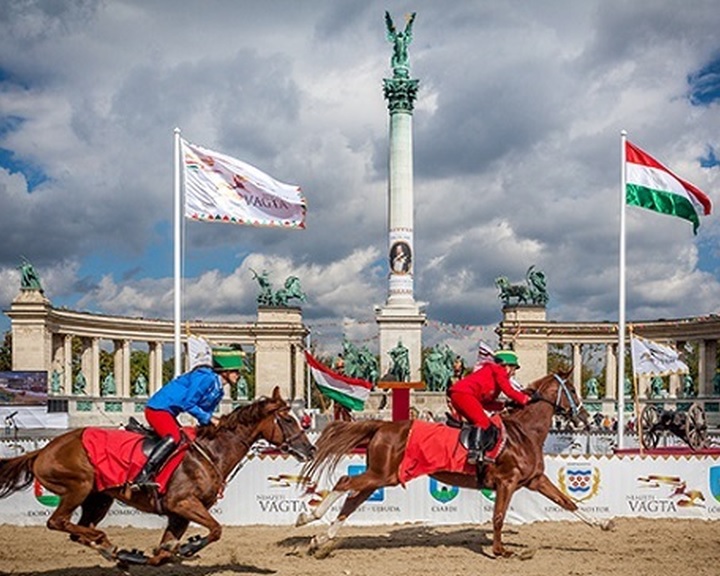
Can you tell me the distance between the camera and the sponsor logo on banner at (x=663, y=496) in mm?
19484

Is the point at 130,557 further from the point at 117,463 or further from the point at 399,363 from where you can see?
the point at 399,363

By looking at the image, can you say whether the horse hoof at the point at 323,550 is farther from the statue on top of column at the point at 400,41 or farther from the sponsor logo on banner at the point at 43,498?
the statue on top of column at the point at 400,41

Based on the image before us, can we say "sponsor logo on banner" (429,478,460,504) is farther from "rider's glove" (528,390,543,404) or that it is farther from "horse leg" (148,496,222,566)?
"horse leg" (148,496,222,566)

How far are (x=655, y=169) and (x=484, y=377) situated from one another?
12.3m

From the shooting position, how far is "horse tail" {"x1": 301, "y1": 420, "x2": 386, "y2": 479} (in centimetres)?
1435

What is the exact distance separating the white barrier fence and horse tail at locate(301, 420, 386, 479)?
4.29 m

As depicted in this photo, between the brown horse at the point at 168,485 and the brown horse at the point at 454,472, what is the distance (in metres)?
1.83

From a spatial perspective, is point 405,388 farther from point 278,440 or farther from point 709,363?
point 709,363

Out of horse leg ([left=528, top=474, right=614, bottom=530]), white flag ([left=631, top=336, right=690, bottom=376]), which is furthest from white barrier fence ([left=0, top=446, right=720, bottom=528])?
white flag ([left=631, top=336, right=690, bottom=376])

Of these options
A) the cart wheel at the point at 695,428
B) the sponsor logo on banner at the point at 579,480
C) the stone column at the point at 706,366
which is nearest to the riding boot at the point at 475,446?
the sponsor logo on banner at the point at 579,480

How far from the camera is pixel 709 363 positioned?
7500cm

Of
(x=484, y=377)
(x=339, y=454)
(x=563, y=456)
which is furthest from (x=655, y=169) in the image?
(x=339, y=454)

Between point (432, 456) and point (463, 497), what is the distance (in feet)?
16.8

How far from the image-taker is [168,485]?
39.3 feet
